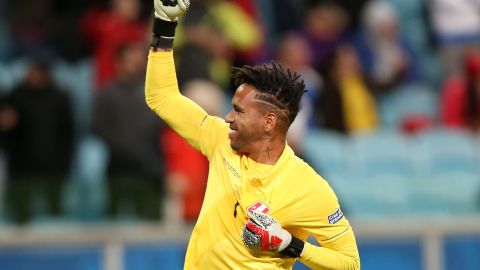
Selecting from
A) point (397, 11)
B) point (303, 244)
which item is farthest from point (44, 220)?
point (397, 11)

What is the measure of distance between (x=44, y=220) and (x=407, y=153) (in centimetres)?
356

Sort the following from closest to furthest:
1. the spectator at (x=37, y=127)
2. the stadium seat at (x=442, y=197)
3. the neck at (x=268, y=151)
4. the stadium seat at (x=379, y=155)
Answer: the neck at (x=268, y=151) < the spectator at (x=37, y=127) < the stadium seat at (x=442, y=197) < the stadium seat at (x=379, y=155)

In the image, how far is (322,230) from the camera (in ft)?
17.6

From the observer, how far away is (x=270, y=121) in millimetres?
5402

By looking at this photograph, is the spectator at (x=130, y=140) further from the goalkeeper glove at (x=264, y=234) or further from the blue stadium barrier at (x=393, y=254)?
the goalkeeper glove at (x=264, y=234)

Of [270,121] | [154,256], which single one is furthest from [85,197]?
[270,121]

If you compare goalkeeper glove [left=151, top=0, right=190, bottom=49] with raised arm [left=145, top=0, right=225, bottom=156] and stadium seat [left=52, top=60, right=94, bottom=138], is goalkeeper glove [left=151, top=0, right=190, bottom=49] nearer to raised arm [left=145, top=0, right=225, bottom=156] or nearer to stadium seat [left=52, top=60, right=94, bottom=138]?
raised arm [left=145, top=0, right=225, bottom=156]

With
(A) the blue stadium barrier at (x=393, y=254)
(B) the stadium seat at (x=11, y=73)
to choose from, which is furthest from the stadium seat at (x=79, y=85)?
(A) the blue stadium barrier at (x=393, y=254)

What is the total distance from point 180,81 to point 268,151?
460 centimetres

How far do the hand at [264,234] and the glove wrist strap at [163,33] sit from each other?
0.97 metres

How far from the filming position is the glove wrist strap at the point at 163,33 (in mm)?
5418

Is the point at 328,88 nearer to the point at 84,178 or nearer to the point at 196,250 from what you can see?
the point at 84,178

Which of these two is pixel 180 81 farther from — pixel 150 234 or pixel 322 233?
pixel 322 233

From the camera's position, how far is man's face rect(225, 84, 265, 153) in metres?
5.36
